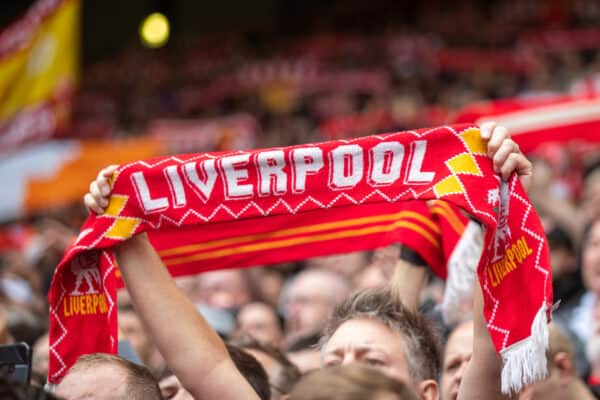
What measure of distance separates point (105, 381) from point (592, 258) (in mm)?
2167

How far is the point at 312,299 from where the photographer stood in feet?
15.8

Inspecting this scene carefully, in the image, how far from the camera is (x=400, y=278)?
3.23 meters

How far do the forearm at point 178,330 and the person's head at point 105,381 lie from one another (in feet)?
0.30

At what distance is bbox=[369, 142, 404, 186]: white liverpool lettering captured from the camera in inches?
105

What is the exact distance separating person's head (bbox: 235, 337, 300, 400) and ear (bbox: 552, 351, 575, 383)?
811mm

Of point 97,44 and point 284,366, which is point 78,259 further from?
point 97,44

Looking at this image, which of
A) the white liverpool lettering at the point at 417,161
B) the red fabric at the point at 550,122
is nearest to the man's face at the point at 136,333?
the white liverpool lettering at the point at 417,161

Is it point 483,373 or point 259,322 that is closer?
point 483,373

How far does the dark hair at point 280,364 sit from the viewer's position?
3267 millimetres

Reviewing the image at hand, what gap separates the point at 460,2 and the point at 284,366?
14.7 meters

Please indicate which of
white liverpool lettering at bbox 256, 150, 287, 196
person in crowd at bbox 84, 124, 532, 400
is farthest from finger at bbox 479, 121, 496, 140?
white liverpool lettering at bbox 256, 150, 287, 196

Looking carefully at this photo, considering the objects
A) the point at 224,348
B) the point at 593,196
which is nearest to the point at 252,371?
the point at 224,348

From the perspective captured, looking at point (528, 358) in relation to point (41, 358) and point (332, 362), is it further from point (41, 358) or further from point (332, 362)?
point (41, 358)

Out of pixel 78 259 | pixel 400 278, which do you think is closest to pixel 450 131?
pixel 400 278
